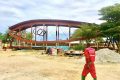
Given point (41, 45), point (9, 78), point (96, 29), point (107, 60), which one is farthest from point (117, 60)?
point (41, 45)

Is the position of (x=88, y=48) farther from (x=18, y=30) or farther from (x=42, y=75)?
(x=18, y=30)

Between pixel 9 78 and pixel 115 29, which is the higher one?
pixel 115 29

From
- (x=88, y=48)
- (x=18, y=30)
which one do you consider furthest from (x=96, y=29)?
(x=88, y=48)

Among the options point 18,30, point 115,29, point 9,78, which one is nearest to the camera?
point 9,78

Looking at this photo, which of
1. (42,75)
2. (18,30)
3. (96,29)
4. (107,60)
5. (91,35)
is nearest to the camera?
(42,75)

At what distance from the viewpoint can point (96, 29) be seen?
49.6m

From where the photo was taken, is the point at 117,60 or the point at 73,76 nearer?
the point at 73,76

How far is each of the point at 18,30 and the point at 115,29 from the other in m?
33.8

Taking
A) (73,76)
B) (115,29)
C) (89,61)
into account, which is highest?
(115,29)

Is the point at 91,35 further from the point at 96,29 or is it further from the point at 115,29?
the point at 115,29

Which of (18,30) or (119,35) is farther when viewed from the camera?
(18,30)

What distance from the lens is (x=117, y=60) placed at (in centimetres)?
2941

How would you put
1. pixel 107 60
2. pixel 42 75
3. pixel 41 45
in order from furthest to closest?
1. pixel 41 45
2. pixel 107 60
3. pixel 42 75

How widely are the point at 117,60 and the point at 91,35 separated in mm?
23787
